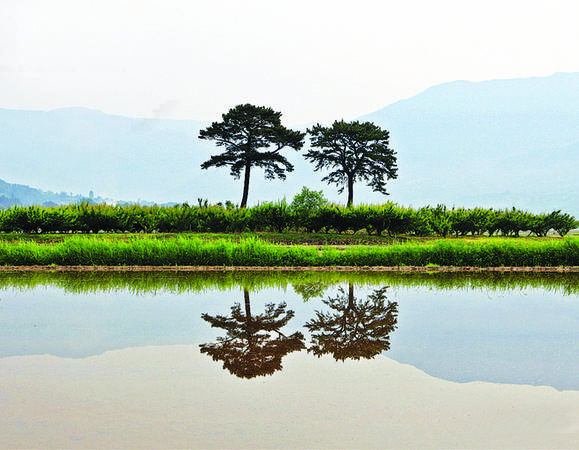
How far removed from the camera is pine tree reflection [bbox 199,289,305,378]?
5152 millimetres

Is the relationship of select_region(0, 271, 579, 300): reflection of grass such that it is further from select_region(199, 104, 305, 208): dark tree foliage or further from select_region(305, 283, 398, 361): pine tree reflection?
select_region(199, 104, 305, 208): dark tree foliage

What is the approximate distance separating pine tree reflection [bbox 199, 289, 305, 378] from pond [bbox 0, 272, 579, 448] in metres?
0.03

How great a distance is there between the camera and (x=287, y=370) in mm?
5039

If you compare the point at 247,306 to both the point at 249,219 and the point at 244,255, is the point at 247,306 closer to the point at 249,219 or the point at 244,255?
the point at 244,255

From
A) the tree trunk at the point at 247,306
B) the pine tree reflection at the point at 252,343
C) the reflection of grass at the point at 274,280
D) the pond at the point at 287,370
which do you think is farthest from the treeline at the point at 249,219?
the pine tree reflection at the point at 252,343

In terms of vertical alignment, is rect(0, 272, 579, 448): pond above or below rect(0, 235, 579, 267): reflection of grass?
below

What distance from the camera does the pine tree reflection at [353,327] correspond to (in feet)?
18.9

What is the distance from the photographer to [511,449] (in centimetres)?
352

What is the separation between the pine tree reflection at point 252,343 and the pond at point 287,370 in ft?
0.09

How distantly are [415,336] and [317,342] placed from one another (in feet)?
4.10

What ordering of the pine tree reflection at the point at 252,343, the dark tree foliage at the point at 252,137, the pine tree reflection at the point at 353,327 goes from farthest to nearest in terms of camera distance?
the dark tree foliage at the point at 252,137 < the pine tree reflection at the point at 353,327 < the pine tree reflection at the point at 252,343

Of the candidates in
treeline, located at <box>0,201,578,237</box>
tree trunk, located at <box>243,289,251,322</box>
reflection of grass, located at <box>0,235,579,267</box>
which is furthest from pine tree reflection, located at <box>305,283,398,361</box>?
treeline, located at <box>0,201,578,237</box>

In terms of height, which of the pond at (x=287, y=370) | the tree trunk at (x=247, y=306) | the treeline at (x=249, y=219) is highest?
the treeline at (x=249, y=219)

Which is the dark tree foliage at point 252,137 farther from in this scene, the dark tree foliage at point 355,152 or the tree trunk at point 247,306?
the tree trunk at point 247,306
